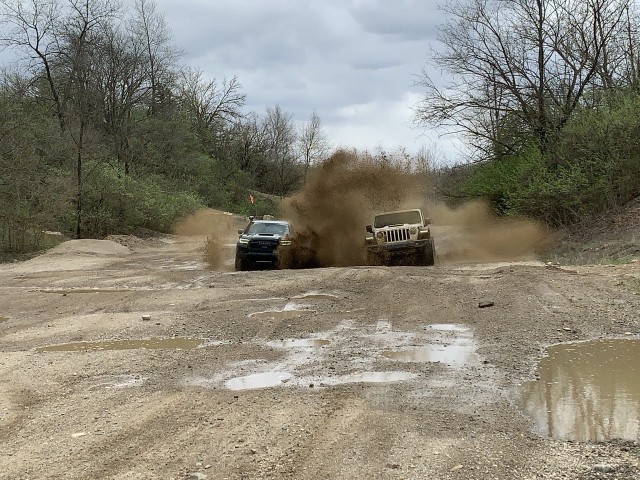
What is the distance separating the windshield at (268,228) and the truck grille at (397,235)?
10.5ft

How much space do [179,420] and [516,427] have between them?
8.85 feet

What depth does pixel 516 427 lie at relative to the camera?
479cm

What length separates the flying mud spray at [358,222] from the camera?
2095 cm

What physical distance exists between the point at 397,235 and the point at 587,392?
41.5ft

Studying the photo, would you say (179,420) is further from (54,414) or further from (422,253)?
(422,253)

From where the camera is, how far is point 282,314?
1058 cm

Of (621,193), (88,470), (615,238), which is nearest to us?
(88,470)

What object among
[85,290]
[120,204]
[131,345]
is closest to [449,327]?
[131,345]

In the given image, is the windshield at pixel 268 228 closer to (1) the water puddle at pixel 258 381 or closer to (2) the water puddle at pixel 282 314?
(2) the water puddle at pixel 282 314

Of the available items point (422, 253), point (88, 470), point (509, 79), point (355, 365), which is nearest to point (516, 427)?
point (355, 365)

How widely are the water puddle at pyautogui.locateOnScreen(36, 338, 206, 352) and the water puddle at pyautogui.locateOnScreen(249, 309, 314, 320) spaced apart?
5.88 ft

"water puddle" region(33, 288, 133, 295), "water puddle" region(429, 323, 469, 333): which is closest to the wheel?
"water puddle" region(33, 288, 133, 295)

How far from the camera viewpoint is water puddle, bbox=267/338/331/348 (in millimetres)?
8141

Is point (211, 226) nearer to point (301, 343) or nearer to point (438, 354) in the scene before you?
point (301, 343)
